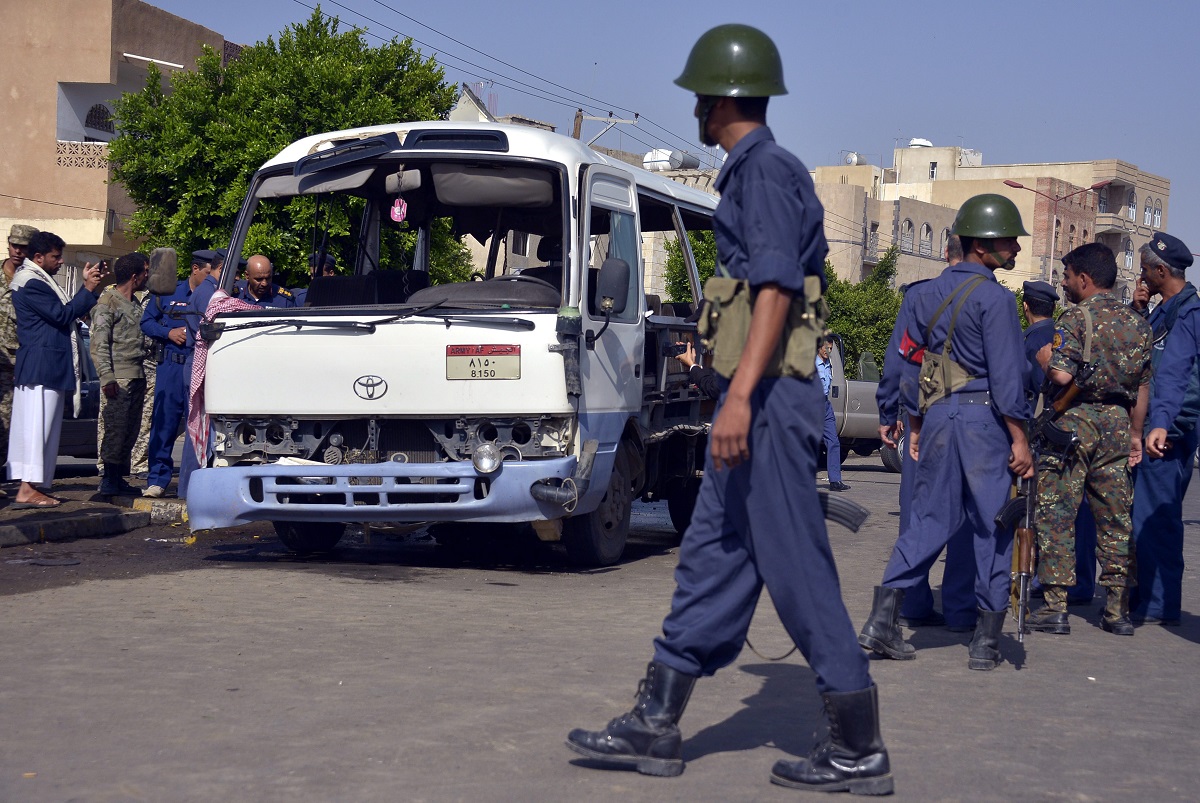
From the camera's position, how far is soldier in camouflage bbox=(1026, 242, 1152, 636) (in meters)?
7.30

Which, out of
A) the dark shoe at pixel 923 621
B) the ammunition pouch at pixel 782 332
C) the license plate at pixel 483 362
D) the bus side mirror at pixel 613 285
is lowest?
the dark shoe at pixel 923 621

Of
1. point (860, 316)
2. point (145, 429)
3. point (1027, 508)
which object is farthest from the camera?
point (860, 316)

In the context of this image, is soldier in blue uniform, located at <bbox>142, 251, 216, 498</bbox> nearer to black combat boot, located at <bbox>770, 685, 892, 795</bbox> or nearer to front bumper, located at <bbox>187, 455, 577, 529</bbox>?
front bumper, located at <bbox>187, 455, 577, 529</bbox>

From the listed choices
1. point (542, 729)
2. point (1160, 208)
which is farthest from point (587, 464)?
point (1160, 208)

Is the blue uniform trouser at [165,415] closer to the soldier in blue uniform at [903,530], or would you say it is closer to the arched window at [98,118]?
the soldier in blue uniform at [903,530]

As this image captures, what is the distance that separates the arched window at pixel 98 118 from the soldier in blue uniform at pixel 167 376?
28308 millimetres


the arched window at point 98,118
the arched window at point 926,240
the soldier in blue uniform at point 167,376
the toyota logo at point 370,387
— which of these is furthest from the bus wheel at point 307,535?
the arched window at point 926,240

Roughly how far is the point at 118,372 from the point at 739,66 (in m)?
8.13

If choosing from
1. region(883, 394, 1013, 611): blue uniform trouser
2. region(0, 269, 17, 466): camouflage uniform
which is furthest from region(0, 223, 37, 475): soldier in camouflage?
region(883, 394, 1013, 611): blue uniform trouser

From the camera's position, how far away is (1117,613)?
7336mm

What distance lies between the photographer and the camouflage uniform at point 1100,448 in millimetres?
7301

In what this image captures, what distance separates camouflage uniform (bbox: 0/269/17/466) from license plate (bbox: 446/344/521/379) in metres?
4.31

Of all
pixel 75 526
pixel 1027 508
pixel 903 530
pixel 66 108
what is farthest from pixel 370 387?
pixel 66 108

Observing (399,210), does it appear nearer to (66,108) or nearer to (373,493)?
(373,493)
